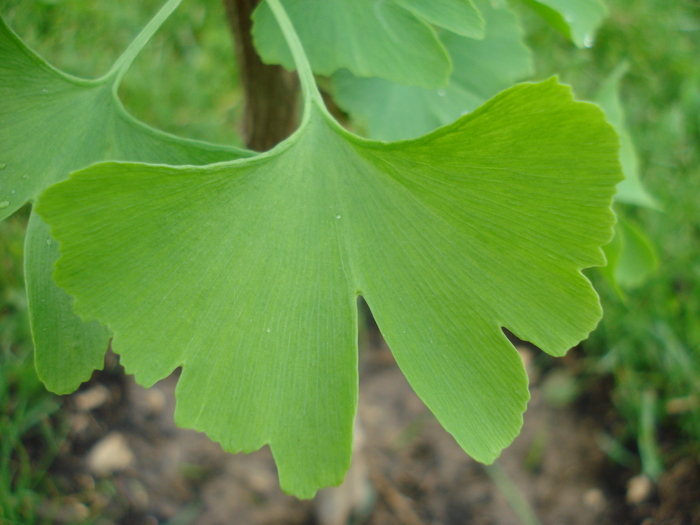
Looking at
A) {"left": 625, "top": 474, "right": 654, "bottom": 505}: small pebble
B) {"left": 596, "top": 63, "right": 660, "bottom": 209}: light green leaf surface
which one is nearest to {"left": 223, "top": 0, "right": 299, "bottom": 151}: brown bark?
{"left": 596, "top": 63, "right": 660, "bottom": 209}: light green leaf surface

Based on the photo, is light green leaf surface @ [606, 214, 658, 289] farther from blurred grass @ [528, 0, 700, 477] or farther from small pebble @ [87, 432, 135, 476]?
small pebble @ [87, 432, 135, 476]

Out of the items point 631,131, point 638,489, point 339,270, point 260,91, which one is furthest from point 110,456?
point 631,131

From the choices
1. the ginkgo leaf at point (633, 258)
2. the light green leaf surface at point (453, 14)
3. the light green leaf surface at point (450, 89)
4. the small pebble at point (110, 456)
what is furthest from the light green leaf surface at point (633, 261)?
the small pebble at point (110, 456)

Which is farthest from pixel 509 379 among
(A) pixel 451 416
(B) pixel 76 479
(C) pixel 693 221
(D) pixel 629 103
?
(D) pixel 629 103

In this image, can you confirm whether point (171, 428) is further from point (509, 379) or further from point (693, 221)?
point (693, 221)

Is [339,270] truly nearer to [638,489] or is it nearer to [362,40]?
[362,40]

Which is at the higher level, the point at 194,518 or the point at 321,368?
the point at 321,368
